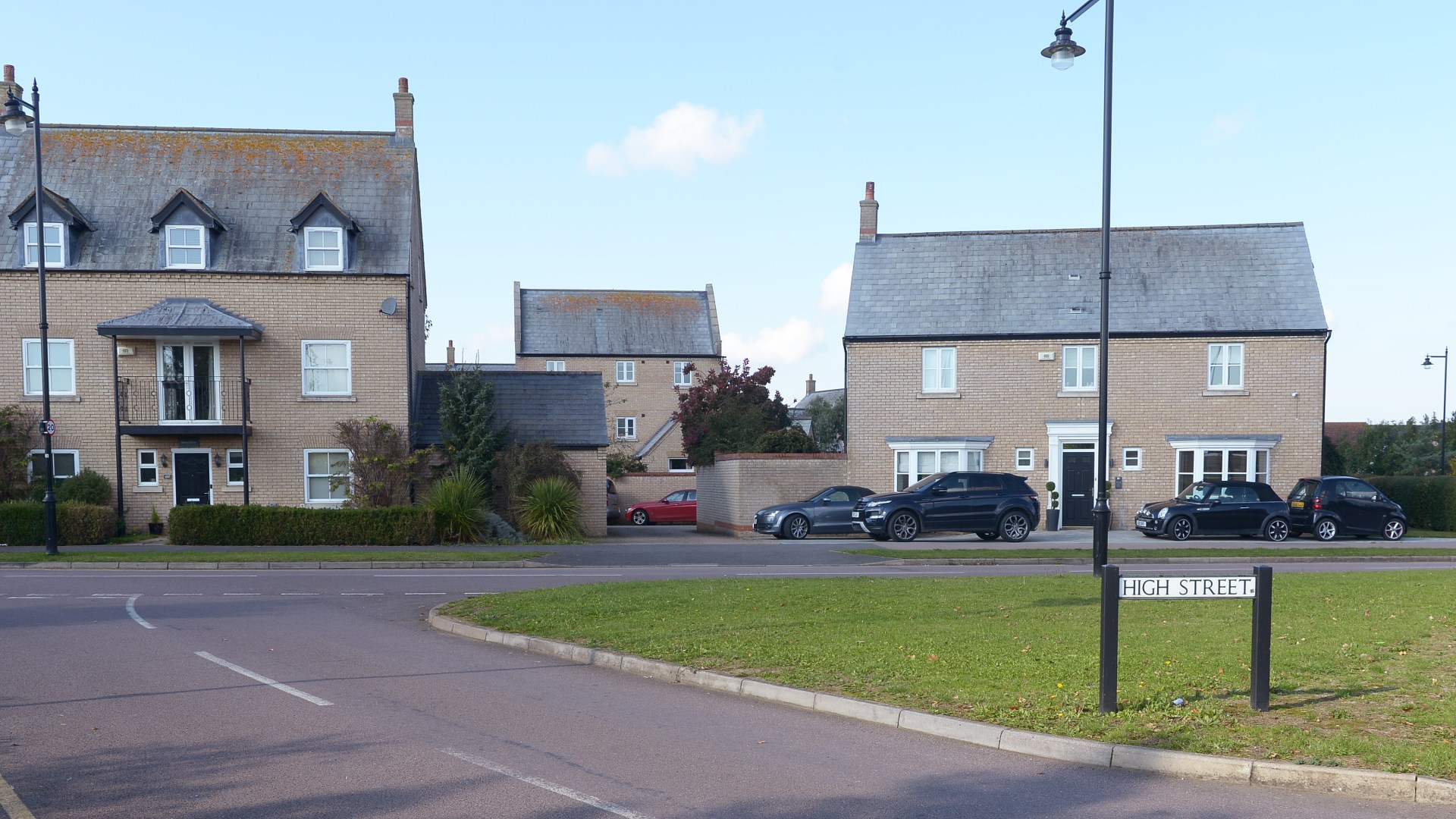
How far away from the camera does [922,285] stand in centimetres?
3475

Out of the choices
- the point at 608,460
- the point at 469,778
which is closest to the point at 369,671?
the point at 469,778

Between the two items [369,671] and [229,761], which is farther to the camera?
[369,671]

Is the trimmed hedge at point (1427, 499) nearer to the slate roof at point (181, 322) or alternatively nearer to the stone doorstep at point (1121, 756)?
the stone doorstep at point (1121, 756)

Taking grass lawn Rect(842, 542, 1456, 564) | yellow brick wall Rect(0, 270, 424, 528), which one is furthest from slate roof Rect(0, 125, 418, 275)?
grass lawn Rect(842, 542, 1456, 564)

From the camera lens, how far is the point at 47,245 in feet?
95.8

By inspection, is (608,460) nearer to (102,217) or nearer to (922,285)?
(922,285)

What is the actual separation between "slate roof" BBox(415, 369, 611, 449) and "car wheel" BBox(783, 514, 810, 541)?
5.66 meters

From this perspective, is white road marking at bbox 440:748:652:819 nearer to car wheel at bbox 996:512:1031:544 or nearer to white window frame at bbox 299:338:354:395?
car wheel at bbox 996:512:1031:544

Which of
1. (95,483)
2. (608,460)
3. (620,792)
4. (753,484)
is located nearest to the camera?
(620,792)

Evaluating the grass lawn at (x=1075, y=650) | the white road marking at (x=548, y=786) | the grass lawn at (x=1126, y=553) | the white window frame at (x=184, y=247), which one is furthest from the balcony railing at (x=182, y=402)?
the white road marking at (x=548, y=786)

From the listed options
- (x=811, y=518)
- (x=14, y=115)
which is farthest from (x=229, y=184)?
(x=811, y=518)

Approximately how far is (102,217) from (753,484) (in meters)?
19.2

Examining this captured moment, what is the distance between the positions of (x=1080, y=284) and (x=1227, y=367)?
491 cm

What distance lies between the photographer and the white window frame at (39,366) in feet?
96.3
